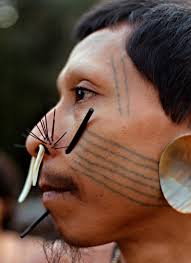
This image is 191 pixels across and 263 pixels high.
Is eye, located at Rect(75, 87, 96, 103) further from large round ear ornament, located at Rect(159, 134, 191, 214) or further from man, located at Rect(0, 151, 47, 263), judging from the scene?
man, located at Rect(0, 151, 47, 263)

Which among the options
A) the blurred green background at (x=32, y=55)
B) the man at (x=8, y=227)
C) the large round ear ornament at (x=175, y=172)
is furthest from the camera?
the blurred green background at (x=32, y=55)

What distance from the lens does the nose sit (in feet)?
7.50

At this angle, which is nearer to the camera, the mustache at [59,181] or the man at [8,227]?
the mustache at [59,181]

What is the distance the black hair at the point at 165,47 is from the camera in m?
2.21

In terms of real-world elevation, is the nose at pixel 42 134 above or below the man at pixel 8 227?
above

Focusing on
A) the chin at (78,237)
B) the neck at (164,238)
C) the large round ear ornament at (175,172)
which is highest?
the large round ear ornament at (175,172)

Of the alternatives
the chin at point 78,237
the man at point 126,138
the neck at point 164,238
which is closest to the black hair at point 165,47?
the man at point 126,138

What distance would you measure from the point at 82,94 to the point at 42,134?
178 millimetres

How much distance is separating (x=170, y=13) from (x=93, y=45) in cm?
26

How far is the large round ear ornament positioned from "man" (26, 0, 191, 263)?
0.08 feet

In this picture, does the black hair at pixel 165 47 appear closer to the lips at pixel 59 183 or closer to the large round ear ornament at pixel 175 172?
A: the large round ear ornament at pixel 175 172

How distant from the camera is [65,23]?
16.7 metres

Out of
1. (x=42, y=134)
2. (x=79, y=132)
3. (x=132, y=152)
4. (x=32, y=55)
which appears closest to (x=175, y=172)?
(x=132, y=152)

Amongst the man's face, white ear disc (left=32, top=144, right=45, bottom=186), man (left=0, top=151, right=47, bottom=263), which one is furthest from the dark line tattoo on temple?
man (left=0, top=151, right=47, bottom=263)
